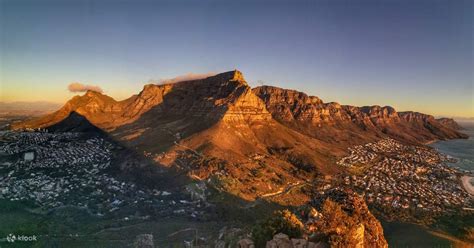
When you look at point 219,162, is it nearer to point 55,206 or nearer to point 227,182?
point 227,182

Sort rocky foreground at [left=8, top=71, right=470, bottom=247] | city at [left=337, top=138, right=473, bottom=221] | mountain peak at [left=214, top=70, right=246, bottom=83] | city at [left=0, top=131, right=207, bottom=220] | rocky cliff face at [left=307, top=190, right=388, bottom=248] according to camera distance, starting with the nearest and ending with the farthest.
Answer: rocky cliff face at [left=307, top=190, right=388, bottom=248], rocky foreground at [left=8, top=71, right=470, bottom=247], city at [left=0, top=131, right=207, bottom=220], city at [left=337, top=138, right=473, bottom=221], mountain peak at [left=214, top=70, right=246, bottom=83]

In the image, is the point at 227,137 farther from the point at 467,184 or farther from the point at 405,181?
the point at 467,184

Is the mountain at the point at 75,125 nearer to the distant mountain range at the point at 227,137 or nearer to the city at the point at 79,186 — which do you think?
the distant mountain range at the point at 227,137

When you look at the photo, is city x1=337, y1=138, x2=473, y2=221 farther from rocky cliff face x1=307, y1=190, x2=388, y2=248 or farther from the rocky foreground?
rocky cliff face x1=307, y1=190, x2=388, y2=248

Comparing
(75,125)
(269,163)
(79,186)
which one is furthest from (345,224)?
(75,125)

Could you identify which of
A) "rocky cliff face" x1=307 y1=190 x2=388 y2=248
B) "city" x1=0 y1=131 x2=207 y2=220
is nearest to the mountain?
"city" x1=0 y1=131 x2=207 y2=220

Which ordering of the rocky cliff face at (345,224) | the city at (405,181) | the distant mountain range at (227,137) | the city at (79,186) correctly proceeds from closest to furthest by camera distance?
the rocky cliff face at (345,224) < the city at (79,186) < the city at (405,181) < the distant mountain range at (227,137)

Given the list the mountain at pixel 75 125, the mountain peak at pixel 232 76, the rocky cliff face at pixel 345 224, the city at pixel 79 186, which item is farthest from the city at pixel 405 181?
the mountain at pixel 75 125

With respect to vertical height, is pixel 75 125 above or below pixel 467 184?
above

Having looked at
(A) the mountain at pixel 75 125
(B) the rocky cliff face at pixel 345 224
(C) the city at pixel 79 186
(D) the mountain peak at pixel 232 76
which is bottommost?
(C) the city at pixel 79 186
